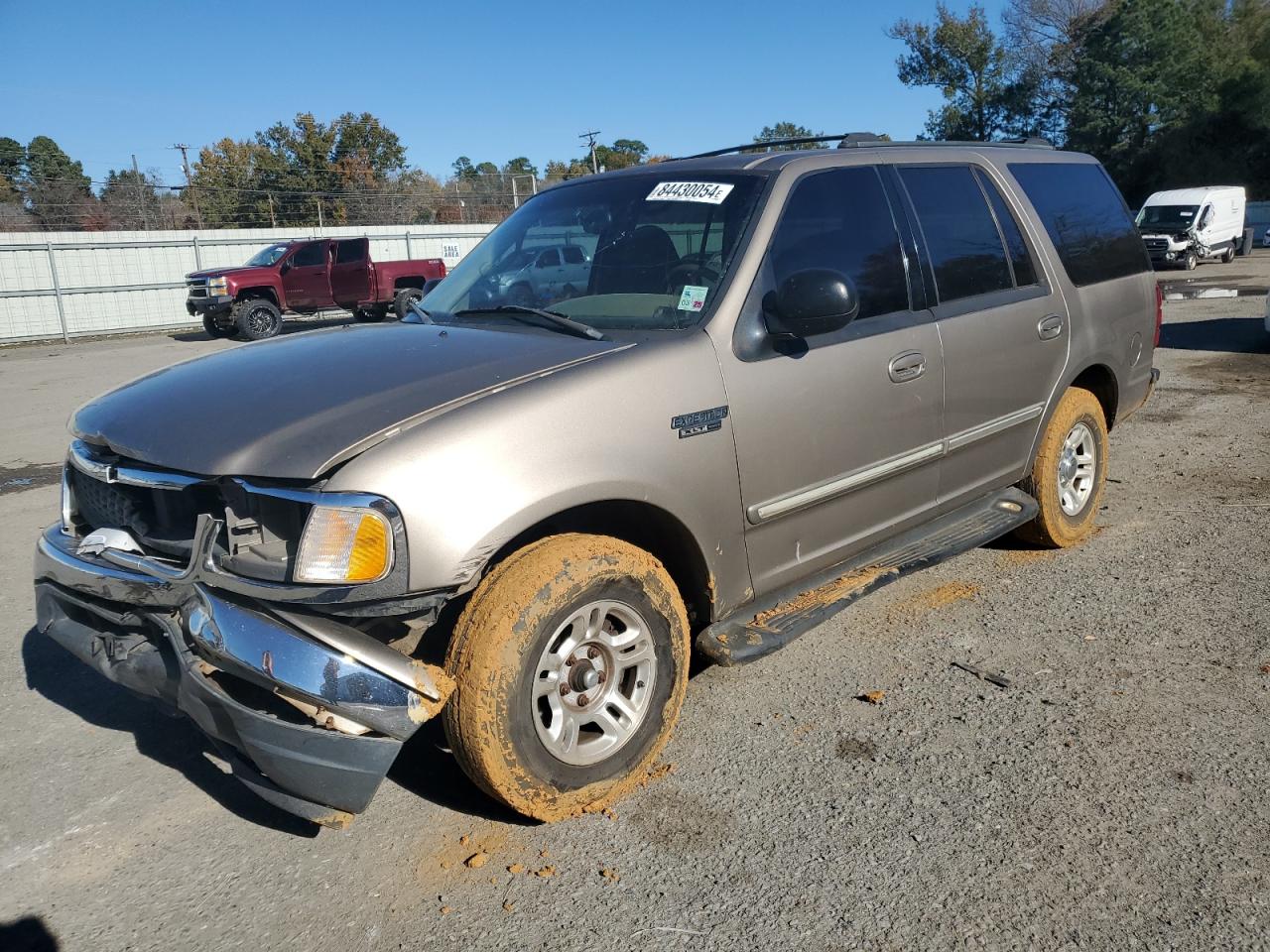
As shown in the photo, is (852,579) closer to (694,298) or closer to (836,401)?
(836,401)

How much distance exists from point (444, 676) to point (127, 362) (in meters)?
15.8

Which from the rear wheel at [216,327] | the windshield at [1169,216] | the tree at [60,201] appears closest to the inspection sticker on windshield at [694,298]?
the rear wheel at [216,327]

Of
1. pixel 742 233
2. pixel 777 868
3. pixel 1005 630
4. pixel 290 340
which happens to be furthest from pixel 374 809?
pixel 1005 630

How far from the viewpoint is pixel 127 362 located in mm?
16062

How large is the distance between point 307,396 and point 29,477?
615 centimetres

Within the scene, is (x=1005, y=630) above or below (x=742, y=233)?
below

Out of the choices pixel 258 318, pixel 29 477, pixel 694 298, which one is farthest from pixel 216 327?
pixel 694 298

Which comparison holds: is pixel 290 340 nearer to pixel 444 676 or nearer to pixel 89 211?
pixel 444 676

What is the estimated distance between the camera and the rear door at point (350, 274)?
20922 millimetres

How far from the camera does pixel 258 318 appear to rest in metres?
20.0

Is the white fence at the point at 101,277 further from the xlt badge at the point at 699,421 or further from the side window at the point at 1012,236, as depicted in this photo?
the xlt badge at the point at 699,421

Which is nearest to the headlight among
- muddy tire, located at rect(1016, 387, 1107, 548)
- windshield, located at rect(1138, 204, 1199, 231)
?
muddy tire, located at rect(1016, 387, 1107, 548)

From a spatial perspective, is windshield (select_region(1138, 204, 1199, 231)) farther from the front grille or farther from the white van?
the front grille

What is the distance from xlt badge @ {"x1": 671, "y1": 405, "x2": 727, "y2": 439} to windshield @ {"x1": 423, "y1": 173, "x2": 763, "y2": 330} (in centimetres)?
35
